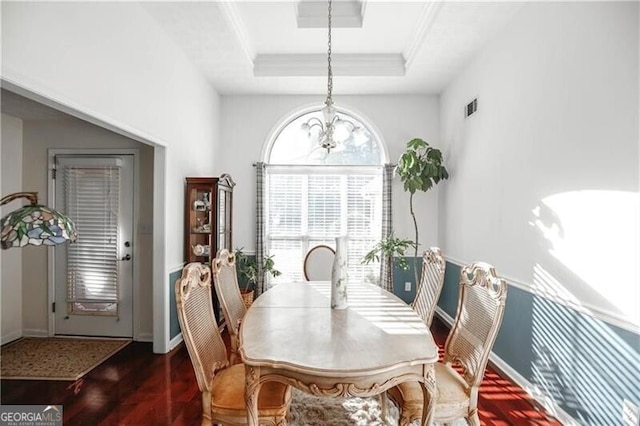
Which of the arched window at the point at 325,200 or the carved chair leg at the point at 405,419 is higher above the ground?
the arched window at the point at 325,200

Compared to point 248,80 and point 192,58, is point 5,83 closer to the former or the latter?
point 192,58

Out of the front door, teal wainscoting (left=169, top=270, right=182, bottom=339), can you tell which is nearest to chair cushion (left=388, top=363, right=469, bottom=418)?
teal wainscoting (left=169, top=270, right=182, bottom=339)

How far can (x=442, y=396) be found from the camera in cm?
163

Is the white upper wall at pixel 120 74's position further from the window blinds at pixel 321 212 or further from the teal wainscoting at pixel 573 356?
the teal wainscoting at pixel 573 356

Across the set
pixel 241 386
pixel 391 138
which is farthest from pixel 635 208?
pixel 391 138

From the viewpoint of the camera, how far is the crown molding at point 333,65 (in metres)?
3.98

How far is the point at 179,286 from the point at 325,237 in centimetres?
325

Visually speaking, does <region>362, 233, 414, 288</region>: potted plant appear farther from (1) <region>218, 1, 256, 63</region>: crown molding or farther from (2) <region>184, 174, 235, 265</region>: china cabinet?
(1) <region>218, 1, 256, 63</region>: crown molding

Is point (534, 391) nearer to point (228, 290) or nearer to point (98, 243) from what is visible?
point (228, 290)

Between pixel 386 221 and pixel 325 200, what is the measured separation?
0.91 meters

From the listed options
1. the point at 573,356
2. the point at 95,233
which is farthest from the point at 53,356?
the point at 573,356

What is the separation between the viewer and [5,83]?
162cm

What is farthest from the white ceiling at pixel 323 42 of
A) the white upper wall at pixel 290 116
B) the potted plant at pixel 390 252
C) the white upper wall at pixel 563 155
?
the potted plant at pixel 390 252

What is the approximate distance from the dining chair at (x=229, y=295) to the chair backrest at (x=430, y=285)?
4.32 feet
